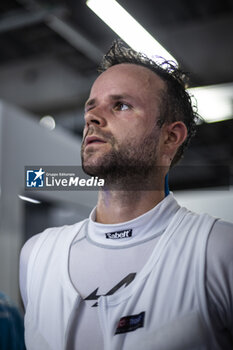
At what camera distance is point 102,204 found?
2.37ft

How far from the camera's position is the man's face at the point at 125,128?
688 millimetres

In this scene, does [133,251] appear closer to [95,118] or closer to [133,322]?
[133,322]

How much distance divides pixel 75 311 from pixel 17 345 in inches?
8.9

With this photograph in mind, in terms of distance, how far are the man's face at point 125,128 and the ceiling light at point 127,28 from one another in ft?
0.22

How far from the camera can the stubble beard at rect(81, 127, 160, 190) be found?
69cm

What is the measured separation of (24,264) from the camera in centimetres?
77

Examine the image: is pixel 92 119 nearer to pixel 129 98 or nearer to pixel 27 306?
pixel 129 98

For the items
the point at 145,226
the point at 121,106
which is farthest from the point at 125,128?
the point at 145,226

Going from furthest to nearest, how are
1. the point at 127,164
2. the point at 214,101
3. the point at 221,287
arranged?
the point at 214,101
the point at 127,164
the point at 221,287

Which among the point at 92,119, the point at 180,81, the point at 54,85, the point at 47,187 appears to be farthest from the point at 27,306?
the point at 54,85

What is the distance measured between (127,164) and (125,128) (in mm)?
58

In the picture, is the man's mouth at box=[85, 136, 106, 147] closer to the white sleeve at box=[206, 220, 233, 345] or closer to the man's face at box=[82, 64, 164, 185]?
the man's face at box=[82, 64, 164, 185]

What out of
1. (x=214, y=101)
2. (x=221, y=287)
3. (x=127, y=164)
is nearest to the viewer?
(x=221, y=287)

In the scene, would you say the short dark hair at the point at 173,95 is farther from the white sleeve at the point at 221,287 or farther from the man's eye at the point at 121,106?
the white sleeve at the point at 221,287
